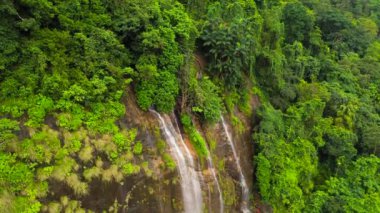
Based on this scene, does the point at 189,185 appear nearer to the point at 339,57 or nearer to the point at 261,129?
the point at 261,129

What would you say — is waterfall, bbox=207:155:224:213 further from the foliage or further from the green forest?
the green forest

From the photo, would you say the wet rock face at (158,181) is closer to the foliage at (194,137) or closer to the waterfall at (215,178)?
the waterfall at (215,178)

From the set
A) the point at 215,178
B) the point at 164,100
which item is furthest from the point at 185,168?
the point at 164,100

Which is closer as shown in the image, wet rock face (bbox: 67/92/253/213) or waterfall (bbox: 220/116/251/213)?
wet rock face (bbox: 67/92/253/213)

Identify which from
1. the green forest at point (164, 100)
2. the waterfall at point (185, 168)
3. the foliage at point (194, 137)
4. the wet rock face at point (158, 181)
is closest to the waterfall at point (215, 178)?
the wet rock face at point (158, 181)

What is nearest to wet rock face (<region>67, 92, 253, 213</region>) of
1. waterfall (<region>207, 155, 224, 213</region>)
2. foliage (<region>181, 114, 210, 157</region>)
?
waterfall (<region>207, 155, 224, 213</region>)

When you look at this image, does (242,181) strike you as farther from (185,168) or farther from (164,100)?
(164,100)
